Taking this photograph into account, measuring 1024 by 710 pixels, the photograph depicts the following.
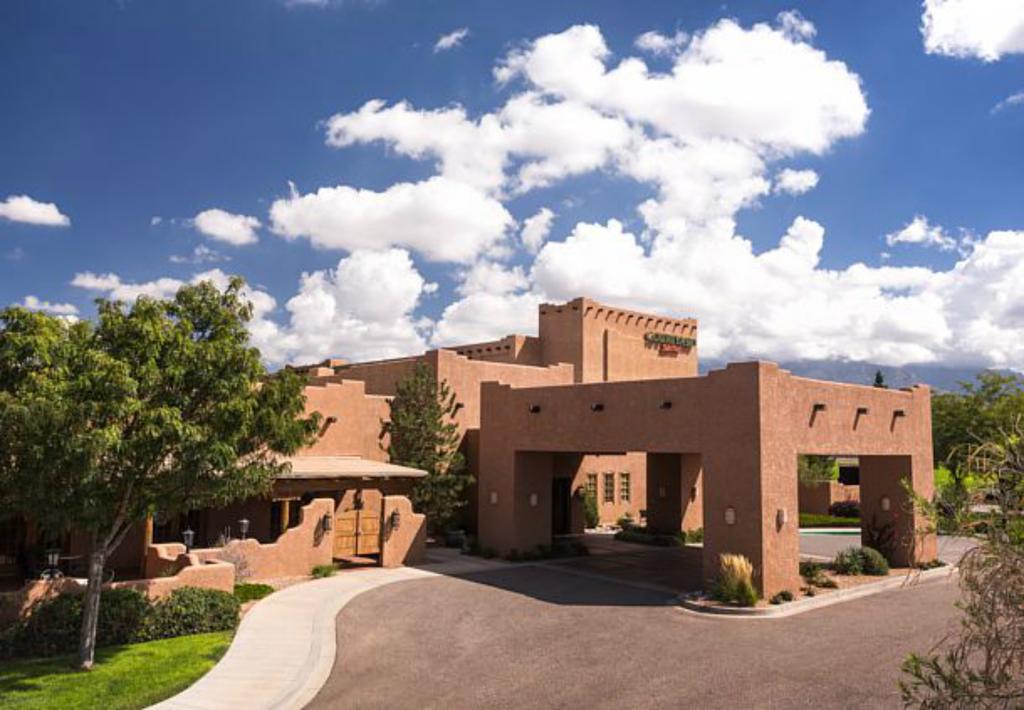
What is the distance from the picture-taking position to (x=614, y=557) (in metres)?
27.3

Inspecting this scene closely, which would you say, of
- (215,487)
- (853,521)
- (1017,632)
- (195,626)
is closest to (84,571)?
(195,626)

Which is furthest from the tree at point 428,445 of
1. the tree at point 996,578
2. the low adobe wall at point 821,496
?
the low adobe wall at point 821,496

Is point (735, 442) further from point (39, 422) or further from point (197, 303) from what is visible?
point (39, 422)

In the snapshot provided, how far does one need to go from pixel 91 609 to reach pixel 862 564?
21432 millimetres

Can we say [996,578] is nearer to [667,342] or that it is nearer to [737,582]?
[737,582]

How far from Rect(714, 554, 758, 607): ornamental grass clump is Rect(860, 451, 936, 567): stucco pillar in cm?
961

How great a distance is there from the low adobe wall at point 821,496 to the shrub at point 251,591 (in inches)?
1532

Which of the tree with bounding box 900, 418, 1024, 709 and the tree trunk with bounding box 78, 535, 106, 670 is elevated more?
the tree with bounding box 900, 418, 1024, 709

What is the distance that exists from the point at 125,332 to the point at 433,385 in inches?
626

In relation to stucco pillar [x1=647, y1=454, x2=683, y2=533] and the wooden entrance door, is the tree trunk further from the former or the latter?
stucco pillar [x1=647, y1=454, x2=683, y2=533]

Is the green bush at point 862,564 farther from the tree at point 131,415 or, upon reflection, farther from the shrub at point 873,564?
the tree at point 131,415

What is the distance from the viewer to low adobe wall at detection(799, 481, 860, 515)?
49.2 meters

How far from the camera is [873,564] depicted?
2378 centimetres

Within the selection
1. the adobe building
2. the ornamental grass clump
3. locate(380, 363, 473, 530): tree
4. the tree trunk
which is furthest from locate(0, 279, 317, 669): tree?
locate(380, 363, 473, 530): tree
